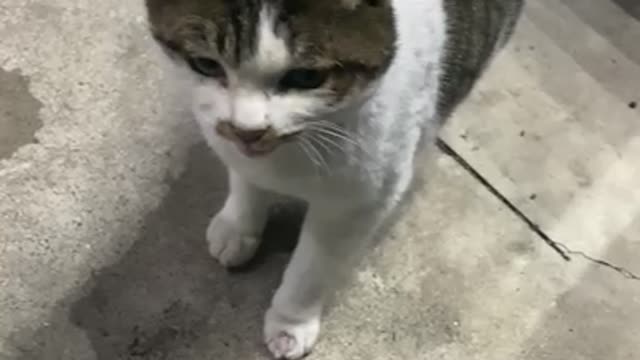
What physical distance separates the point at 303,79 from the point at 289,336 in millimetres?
488

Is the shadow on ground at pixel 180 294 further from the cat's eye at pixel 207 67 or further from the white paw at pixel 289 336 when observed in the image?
the cat's eye at pixel 207 67

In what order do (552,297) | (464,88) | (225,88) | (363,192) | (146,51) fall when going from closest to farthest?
1. (225,88)
2. (363,192)
3. (464,88)
4. (552,297)
5. (146,51)

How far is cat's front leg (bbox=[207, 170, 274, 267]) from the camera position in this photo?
4.40 ft

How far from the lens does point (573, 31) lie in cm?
160

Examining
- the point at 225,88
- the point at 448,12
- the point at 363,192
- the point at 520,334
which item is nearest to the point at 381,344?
the point at 520,334

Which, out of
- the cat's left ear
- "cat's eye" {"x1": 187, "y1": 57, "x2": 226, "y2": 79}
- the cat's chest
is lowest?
the cat's chest

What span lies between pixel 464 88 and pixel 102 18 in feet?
1.79

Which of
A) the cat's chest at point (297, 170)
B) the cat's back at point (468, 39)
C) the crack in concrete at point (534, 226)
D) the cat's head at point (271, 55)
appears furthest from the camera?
the crack in concrete at point (534, 226)

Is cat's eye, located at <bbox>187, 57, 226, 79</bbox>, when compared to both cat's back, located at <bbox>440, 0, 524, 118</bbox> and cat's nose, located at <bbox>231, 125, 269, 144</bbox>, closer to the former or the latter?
cat's nose, located at <bbox>231, 125, 269, 144</bbox>

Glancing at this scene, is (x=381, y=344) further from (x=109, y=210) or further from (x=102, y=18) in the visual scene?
(x=102, y=18)

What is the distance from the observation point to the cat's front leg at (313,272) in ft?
3.81

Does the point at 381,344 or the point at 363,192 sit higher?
the point at 363,192

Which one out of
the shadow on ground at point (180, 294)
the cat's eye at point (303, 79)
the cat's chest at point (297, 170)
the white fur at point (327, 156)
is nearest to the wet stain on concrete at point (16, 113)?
the shadow on ground at point (180, 294)

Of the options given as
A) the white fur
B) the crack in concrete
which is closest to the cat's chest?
the white fur
